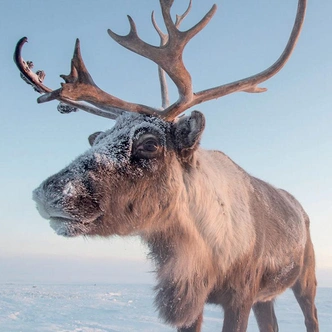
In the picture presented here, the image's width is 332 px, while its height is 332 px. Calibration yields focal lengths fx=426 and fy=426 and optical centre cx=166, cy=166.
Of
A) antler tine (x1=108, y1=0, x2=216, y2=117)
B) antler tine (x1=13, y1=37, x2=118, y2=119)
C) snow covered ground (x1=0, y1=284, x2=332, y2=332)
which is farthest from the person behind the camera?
snow covered ground (x1=0, y1=284, x2=332, y2=332)

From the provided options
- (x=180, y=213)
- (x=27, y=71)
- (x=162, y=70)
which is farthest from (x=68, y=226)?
(x=162, y=70)

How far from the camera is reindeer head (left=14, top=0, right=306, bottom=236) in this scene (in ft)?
9.00

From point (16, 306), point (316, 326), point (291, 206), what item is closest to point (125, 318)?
point (16, 306)

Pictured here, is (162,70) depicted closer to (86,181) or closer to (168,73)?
(168,73)

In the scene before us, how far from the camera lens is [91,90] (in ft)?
10.9

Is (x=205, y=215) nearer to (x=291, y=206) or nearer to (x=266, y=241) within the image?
(x=266, y=241)

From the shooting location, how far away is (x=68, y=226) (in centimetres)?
A: 271

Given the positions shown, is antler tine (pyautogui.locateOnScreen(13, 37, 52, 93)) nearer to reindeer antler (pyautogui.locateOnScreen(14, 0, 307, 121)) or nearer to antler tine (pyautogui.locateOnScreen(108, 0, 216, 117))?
reindeer antler (pyautogui.locateOnScreen(14, 0, 307, 121))

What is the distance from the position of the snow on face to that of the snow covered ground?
3.35 meters

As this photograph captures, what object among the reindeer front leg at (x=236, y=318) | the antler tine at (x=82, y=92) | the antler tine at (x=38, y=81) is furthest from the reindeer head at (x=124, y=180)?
the reindeer front leg at (x=236, y=318)

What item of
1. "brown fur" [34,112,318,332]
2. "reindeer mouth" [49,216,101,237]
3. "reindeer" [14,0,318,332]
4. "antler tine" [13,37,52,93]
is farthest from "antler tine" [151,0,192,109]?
"reindeer mouth" [49,216,101,237]

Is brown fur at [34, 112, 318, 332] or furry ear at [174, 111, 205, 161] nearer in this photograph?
brown fur at [34, 112, 318, 332]

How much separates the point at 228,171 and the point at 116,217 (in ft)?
5.41

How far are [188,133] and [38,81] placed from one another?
1283 millimetres
